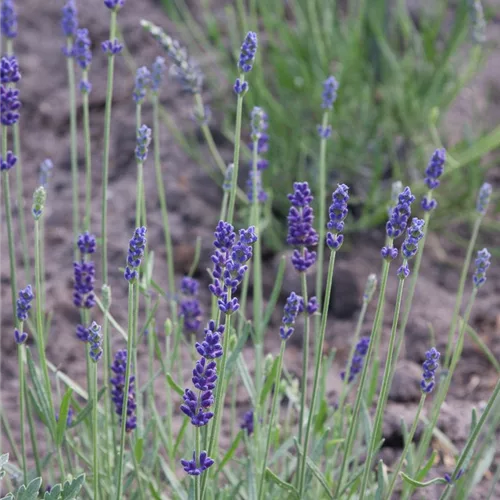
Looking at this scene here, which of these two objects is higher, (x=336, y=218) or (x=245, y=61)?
(x=245, y=61)

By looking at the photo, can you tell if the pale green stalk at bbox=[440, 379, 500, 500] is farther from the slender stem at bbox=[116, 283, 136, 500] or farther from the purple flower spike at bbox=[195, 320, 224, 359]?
the slender stem at bbox=[116, 283, 136, 500]

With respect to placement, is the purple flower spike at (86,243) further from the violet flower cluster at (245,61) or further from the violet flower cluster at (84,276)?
the violet flower cluster at (245,61)

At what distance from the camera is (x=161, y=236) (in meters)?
3.60

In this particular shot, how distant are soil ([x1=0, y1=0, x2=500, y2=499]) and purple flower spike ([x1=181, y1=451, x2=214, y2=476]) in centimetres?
111

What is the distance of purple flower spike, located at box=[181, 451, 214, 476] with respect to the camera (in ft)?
4.84

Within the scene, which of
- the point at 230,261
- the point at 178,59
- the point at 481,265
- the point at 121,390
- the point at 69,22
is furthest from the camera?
the point at 69,22

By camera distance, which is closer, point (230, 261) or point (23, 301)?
point (230, 261)

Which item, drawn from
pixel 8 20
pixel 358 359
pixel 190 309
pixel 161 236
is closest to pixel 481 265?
pixel 358 359

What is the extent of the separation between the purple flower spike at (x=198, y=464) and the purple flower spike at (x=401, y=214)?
49 cm

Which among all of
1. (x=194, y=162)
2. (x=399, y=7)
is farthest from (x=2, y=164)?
(x=399, y=7)

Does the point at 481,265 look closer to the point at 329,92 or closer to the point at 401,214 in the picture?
the point at 401,214

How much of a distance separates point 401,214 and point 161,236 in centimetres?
225

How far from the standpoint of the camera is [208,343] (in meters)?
1.41

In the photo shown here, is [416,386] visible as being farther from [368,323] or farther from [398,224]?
[398,224]
